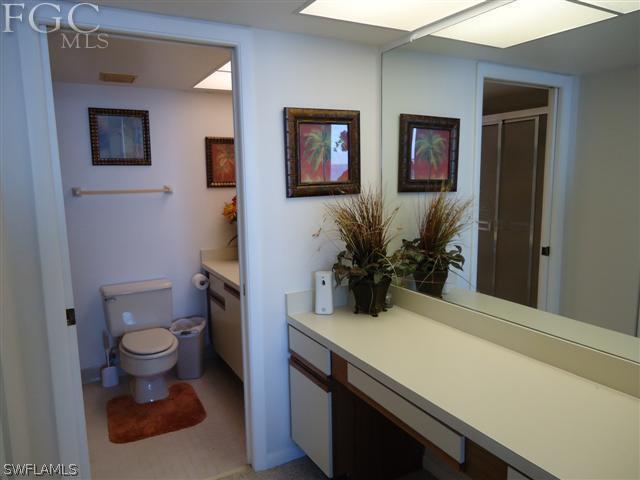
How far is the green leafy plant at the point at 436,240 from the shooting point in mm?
2070

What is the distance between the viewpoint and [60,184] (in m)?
1.75

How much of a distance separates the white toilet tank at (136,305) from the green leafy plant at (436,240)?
6.39ft

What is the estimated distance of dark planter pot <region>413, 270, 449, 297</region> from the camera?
7.08 feet

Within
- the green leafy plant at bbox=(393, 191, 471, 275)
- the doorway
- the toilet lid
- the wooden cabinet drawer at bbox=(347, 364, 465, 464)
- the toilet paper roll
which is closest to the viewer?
the wooden cabinet drawer at bbox=(347, 364, 465, 464)

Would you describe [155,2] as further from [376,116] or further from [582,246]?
[582,246]

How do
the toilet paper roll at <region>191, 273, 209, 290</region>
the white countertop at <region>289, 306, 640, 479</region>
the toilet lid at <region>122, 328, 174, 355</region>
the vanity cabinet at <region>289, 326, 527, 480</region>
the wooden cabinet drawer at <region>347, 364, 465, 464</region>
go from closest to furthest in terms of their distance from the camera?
the white countertop at <region>289, 306, 640, 479</region> → the wooden cabinet drawer at <region>347, 364, 465, 464</region> → the vanity cabinet at <region>289, 326, 527, 480</region> → the toilet lid at <region>122, 328, 174, 355</region> → the toilet paper roll at <region>191, 273, 209, 290</region>

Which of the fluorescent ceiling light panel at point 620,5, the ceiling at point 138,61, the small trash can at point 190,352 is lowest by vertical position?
the small trash can at point 190,352

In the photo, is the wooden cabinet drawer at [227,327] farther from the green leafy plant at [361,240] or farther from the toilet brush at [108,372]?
the green leafy plant at [361,240]

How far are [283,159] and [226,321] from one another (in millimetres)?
1549

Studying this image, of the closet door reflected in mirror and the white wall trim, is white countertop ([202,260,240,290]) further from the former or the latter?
the white wall trim

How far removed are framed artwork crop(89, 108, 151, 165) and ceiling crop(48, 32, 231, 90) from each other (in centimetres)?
25

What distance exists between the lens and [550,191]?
1.61 m

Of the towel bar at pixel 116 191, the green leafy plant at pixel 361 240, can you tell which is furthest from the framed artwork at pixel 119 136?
the green leafy plant at pixel 361 240

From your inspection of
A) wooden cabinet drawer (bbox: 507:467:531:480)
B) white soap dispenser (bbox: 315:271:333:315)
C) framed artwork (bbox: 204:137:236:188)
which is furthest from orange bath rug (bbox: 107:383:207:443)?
wooden cabinet drawer (bbox: 507:467:531:480)
